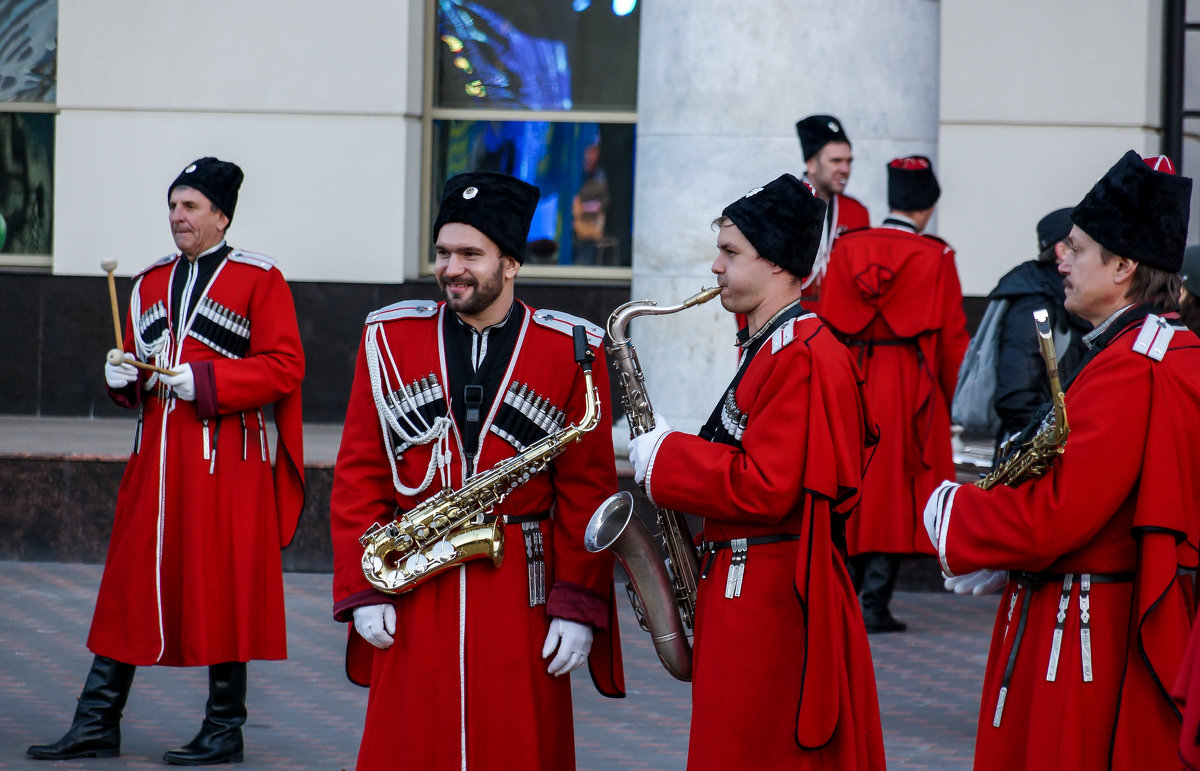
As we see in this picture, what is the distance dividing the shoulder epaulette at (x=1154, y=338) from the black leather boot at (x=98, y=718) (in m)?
4.02

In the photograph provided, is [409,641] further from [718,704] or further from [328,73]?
[328,73]

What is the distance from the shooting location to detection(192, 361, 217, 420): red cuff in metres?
6.07

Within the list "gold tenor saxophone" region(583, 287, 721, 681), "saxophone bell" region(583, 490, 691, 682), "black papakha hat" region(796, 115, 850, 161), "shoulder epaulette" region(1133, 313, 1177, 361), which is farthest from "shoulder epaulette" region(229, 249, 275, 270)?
"shoulder epaulette" region(1133, 313, 1177, 361)

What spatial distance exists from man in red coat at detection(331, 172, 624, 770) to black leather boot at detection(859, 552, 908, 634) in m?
4.19

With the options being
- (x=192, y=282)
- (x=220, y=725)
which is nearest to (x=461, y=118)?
(x=192, y=282)

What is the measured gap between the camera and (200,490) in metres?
6.18

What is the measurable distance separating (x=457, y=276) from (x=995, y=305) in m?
3.76

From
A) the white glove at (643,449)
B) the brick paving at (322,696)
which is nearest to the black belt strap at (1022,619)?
the white glove at (643,449)

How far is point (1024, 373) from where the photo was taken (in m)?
7.25

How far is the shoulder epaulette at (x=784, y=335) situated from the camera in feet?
13.5

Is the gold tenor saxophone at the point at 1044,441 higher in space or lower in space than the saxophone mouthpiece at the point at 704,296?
lower

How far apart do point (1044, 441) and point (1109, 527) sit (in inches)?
9.8

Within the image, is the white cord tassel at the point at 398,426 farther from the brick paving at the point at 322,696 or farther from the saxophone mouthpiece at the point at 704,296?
the brick paving at the point at 322,696

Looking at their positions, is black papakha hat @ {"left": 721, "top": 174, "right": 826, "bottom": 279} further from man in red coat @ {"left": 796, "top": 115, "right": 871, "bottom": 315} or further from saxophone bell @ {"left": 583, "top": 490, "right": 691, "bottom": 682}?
man in red coat @ {"left": 796, "top": 115, "right": 871, "bottom": 315}
